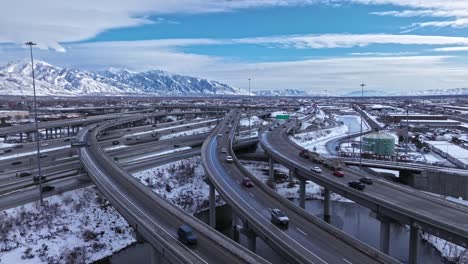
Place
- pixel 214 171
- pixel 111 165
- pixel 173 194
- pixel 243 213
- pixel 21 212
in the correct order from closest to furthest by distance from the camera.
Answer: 1. pixel 243 213
2. pixel 21 212
3. pixel 214 171
4. pixel 111 165
5. pixel 173 194

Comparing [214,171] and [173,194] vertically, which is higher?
[214,171]

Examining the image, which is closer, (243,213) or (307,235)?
(307,235)

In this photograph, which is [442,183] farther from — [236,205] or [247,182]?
[236,205]

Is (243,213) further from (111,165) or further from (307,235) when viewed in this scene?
(111,165)

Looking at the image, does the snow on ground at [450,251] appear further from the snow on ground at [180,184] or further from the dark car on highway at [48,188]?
the dark car on highway at [48,188]

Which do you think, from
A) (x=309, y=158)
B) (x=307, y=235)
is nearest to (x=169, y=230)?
(x=307, y=235)

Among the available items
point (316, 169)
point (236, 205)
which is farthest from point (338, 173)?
point (236, 205)
